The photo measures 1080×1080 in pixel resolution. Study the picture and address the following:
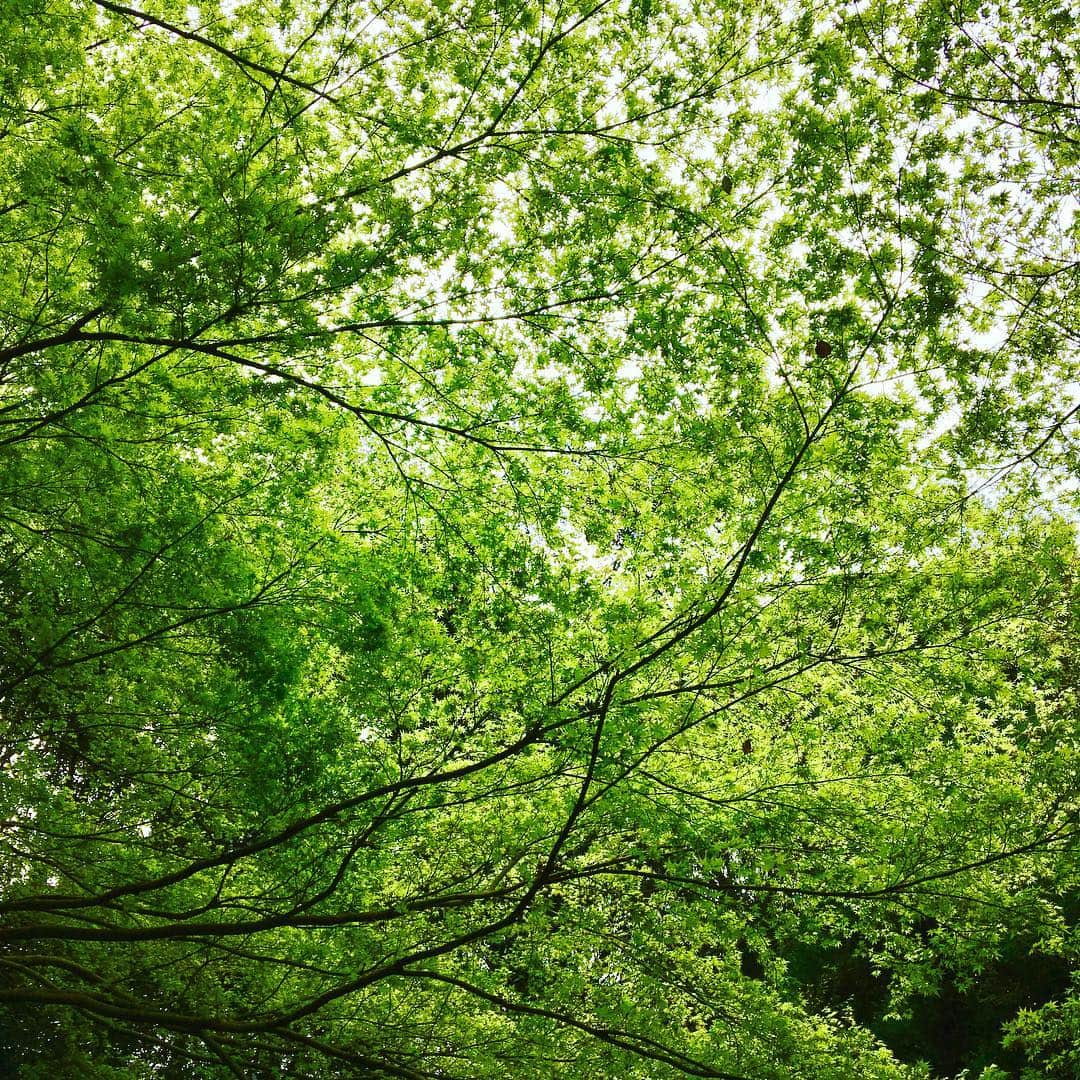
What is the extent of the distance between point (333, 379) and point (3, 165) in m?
2.18

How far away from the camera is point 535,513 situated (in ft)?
17.5

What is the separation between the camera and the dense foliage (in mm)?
4266

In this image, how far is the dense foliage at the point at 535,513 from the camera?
4.27 meters

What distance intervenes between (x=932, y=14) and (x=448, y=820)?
18.4 feet

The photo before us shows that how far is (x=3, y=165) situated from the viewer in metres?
4.71

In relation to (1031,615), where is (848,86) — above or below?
above

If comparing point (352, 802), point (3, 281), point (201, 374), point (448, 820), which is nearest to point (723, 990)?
point (448, 820)

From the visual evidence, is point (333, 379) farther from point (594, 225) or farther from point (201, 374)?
point (594, 225)

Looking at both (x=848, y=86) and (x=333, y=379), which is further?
(x=333, y=379)

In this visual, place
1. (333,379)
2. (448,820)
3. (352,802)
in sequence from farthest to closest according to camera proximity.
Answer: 1. (448,820)
2. (333,379)
3. (352,802)

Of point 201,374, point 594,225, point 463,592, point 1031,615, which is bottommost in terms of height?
point 1031,615

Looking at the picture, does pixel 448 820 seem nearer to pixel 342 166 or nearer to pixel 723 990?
pixel 723 990

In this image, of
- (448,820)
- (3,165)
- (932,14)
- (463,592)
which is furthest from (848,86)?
(448,820)

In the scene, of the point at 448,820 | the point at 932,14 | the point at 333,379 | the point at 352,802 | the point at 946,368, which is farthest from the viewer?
the point at 448,820
